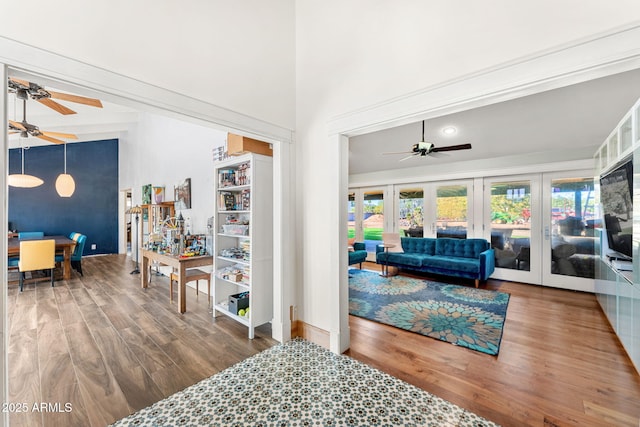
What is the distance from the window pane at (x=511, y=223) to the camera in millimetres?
5012

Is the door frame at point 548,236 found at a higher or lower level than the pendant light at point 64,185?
lower

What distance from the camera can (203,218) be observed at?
459cm

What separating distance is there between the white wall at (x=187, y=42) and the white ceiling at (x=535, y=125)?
254cm

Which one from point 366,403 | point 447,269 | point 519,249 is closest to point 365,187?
point 447,269

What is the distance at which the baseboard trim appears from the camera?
8.84 feet

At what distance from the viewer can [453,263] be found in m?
4.92

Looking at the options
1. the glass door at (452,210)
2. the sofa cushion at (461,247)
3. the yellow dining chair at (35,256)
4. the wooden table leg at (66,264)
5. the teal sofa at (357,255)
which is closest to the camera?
the yellow dining chair at (35,256)

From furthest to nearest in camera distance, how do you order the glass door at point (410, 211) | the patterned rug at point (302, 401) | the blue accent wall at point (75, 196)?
the blue accent wall at point (75, 196) → the glass door at point (410, 211) → the patterned rug at point (302, 401)

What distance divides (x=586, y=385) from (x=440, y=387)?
1136mm

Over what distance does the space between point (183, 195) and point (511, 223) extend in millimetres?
6396

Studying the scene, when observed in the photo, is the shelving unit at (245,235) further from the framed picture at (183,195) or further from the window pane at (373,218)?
the window pane at (373,218)

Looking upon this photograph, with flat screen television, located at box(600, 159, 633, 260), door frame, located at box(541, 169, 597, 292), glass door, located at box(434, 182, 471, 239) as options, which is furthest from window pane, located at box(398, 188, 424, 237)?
flat screen television, located at box(600, 159, 633, 260)

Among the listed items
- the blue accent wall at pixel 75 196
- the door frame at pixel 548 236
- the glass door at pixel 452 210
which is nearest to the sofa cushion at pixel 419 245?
the glass door at pixel 452 210

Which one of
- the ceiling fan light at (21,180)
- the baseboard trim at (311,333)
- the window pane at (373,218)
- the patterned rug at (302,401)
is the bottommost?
the patterned rug at (302,401)
